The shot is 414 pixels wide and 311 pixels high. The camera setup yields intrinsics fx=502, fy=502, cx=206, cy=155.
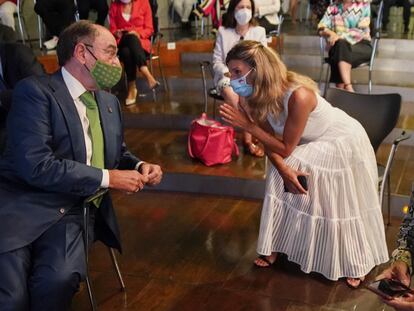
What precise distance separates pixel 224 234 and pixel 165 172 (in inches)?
33.4

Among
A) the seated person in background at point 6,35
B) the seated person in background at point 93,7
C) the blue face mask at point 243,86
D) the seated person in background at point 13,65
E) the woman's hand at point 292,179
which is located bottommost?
the woman's hand at point 292,179

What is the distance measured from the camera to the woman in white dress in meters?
2.38

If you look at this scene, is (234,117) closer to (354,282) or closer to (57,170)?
(57,170)

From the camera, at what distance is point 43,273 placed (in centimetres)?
183

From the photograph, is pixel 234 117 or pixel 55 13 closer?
→ pixel 234 117

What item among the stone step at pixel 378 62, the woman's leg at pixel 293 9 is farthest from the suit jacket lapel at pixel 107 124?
the woman's leg at pixel 293 9

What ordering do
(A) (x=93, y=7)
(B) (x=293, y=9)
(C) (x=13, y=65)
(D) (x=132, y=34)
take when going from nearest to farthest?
1. (C) (x=13, y=65)
2. (D) (x=132, y=34)
3. (A) (x=93, y=7)
4. (B) (x=293, y=9)

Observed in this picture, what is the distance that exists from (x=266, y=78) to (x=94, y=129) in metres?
0.83

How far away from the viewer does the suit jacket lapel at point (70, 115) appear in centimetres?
195

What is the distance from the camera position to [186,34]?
286 inches

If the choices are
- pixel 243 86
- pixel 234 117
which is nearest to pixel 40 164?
pixel 234 117

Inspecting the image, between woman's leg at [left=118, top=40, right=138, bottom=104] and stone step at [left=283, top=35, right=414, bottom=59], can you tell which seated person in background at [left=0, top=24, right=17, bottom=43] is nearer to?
woman's leg at [left=118, top=40, right=138, bottom=104]

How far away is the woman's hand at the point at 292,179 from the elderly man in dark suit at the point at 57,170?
0.69 meters

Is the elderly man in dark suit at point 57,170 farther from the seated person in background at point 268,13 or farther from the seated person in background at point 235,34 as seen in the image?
the seated person in background at point 268,13
